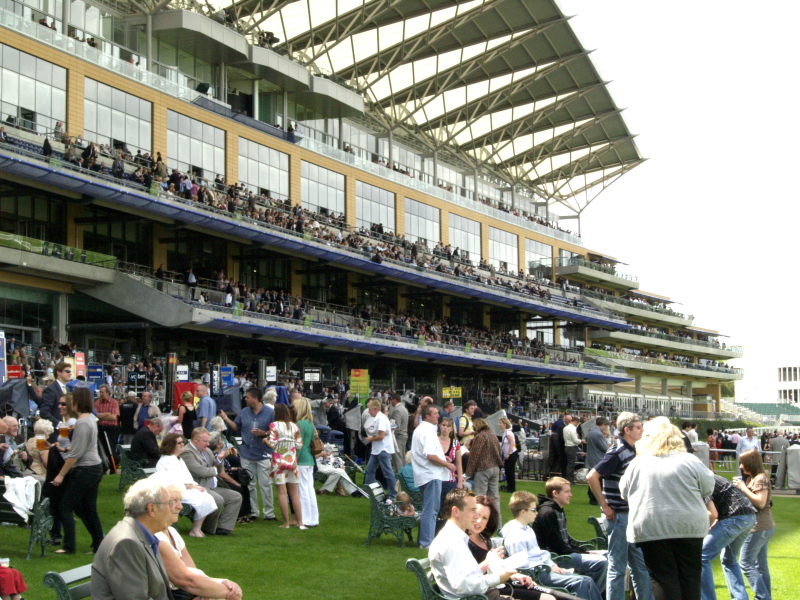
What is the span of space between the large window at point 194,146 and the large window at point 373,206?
10.9m

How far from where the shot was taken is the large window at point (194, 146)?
135 feet

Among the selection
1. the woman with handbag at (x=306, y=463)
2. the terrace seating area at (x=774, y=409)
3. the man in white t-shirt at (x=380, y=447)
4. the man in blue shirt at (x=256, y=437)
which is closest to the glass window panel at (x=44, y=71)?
the man in white t-shirt at (x=380, y=447)

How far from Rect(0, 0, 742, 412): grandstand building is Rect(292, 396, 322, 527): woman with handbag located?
21524 millimetres

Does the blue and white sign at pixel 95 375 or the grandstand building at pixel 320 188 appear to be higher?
the grandstand building at pixel 320 188

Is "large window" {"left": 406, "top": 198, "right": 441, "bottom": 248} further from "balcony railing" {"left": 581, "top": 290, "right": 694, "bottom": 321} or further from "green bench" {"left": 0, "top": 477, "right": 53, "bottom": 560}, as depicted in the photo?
"green bench" {"left": 0, "top": 477, "right": 53, "bottom": 560}

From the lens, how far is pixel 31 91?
3453 centimetres

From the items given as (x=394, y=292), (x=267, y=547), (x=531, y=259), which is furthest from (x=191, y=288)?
(x=531, y=259)

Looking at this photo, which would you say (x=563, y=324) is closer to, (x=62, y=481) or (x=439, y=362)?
(x=439, y=362)

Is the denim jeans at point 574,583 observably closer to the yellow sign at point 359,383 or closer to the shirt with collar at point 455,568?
the shirt with collar at point 455,568

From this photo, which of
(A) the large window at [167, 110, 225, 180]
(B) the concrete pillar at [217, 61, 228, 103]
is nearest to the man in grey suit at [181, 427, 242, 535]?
(A) the large window at [167, 110, 225, 180]

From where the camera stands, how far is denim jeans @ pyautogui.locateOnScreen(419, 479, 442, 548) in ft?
39.0

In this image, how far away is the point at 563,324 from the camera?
7075 centimetres

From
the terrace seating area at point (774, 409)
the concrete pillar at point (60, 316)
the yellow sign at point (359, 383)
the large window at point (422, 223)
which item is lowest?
the terrace seating area at point (774, 409)

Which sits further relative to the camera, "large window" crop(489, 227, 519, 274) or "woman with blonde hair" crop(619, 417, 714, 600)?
"large window" crop(489, 227, 519, 274)
